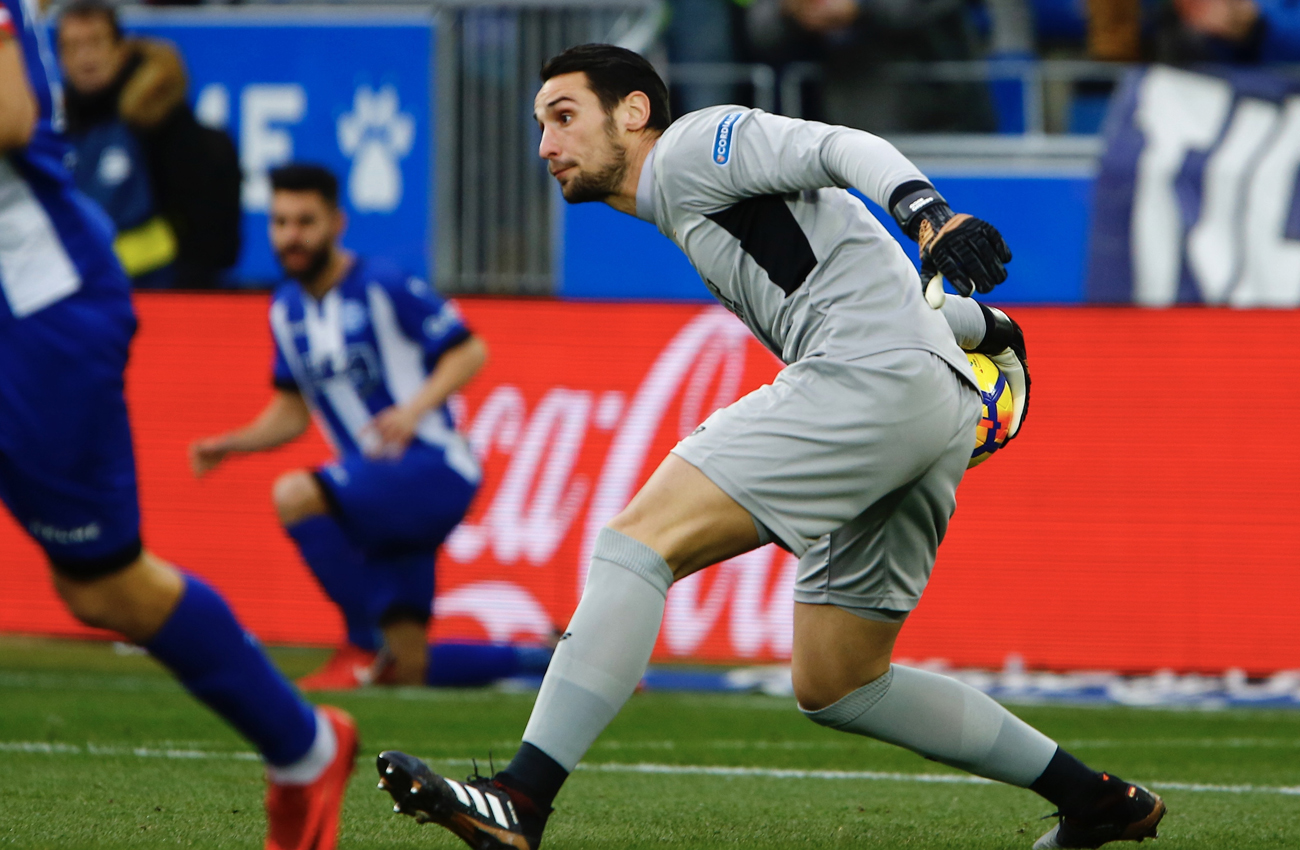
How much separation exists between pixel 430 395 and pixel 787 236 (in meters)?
3.94

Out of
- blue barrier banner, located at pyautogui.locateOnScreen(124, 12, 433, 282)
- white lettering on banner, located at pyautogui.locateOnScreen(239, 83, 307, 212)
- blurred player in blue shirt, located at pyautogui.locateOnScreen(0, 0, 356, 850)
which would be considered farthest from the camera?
white lettering on banner, located at pyautogui.locateOnScreen(239, 83, 307, 212)

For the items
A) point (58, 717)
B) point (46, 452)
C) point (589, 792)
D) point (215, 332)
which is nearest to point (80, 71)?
point (215, 332)

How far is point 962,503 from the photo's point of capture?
833cm

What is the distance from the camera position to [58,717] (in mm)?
6359

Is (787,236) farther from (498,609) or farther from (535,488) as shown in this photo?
(498,609)

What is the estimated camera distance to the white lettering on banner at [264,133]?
10.6 m

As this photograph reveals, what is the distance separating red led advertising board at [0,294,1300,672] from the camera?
26.5 feet

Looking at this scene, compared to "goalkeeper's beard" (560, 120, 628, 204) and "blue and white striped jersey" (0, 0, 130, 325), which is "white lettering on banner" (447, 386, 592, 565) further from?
"blue and white striped jersey" (0, 0, 130, 325)

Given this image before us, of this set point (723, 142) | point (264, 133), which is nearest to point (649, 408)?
point (264, 133)

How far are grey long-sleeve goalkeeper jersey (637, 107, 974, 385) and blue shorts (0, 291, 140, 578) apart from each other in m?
1.20

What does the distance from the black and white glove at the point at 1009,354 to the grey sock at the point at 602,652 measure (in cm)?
100

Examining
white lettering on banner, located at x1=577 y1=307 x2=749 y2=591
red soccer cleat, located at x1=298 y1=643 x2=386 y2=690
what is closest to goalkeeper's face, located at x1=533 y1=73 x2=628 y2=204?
red soccer cleat, located at x1=298 y1=643 x2=386 y2=690

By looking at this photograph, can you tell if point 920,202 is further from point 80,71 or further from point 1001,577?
point 80,71

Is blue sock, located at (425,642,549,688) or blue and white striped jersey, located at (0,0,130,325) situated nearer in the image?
blue and white striped jersey, located at (0,0,130,325)
